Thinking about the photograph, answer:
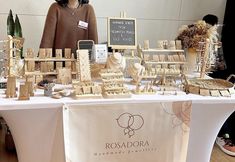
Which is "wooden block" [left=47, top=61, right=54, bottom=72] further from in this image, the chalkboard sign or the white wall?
the white wall

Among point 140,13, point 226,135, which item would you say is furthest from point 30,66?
point 226,135

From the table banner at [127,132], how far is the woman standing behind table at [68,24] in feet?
2.51

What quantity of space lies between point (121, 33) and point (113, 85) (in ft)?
1.32

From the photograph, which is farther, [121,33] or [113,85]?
[121,33]

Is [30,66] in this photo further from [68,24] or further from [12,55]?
[68,24]

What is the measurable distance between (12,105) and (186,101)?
39.3 inches

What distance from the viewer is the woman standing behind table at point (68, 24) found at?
2260mm

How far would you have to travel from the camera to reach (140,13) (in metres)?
3.34

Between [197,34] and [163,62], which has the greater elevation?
[197,34]

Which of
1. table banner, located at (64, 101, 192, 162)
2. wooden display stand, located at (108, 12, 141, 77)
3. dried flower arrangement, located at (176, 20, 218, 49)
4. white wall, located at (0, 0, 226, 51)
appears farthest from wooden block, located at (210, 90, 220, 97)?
white wall, located at (0, 0, 226, 51)

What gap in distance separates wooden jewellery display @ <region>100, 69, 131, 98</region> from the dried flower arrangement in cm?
61

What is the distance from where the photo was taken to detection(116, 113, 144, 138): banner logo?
1.80 meters

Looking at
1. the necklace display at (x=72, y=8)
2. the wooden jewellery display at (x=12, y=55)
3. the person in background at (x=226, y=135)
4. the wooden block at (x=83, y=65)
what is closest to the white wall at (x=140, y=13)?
the person in background at (x=226, y=135)

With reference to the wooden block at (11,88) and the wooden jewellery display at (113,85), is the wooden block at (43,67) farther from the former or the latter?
the wooden jewellery display at (113,85)
